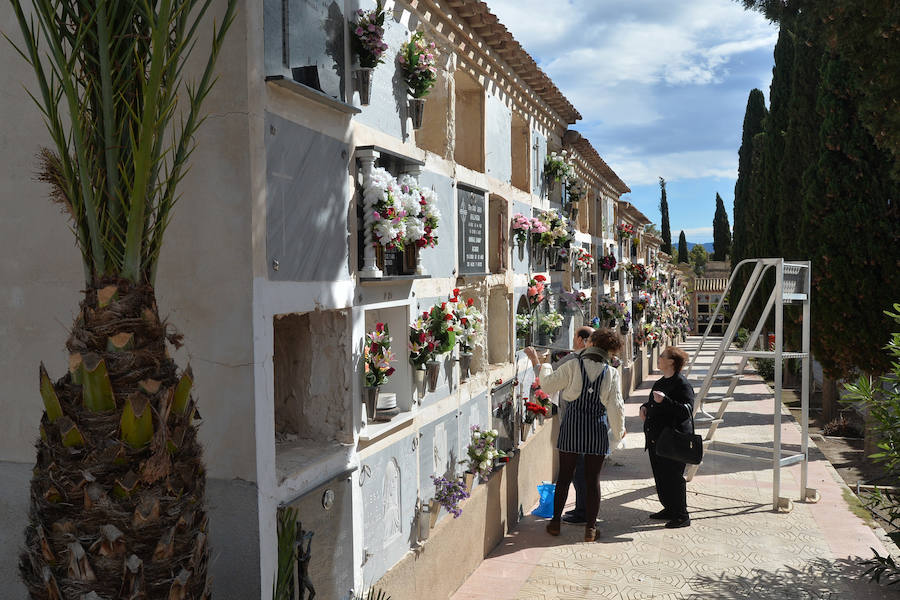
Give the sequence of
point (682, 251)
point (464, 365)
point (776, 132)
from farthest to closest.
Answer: point (682, 251)
point (776, 132)
point (464, 365)

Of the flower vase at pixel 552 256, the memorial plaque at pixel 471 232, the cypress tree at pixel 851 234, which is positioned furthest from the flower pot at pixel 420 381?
the cypress tree at pixel 851 234

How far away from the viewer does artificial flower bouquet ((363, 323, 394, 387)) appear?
479cm

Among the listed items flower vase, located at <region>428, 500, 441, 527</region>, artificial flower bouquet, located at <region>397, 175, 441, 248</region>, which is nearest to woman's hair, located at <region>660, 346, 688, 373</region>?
flower vase, located at <region>428, 500, 441, 527</region>

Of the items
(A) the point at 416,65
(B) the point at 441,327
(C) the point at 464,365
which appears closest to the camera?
(A) the point at 416,65

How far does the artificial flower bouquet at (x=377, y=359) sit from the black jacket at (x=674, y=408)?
3.75 meters

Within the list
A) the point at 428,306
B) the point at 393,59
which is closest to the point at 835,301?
the point at 428,306

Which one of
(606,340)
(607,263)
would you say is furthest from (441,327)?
(607,263)

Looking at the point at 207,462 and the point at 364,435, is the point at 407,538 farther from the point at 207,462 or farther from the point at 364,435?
the point at 207,462

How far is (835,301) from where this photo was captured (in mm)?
12164

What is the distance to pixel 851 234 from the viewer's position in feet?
39.5

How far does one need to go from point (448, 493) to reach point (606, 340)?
2.31 meters

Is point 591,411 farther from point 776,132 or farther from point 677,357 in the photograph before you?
point 776,132

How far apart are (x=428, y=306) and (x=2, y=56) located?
3303 mm

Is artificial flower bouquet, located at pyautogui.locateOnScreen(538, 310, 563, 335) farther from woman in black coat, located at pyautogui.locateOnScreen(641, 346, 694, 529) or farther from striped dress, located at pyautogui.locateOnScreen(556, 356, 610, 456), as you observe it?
striped dress, located at pyautogui.locateOnScreen(556, 356, 610, 456)
